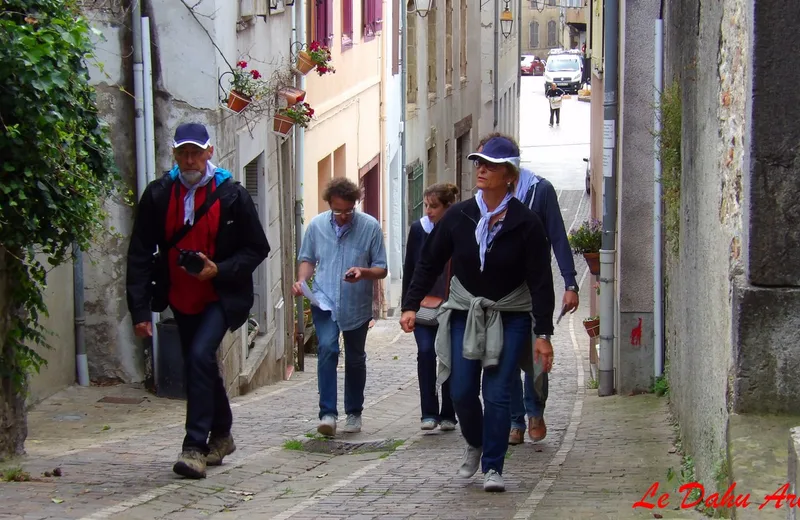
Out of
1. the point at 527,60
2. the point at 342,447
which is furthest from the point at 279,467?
the point at 527,60

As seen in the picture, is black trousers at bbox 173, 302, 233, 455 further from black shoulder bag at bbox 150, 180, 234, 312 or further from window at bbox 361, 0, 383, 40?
window at bbox 361, 0, 383, 40

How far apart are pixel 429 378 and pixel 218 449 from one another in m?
1.92

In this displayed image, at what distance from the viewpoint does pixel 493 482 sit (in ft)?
19.7

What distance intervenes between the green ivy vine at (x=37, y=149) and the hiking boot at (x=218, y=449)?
3.38ft

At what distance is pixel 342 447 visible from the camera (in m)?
7.77

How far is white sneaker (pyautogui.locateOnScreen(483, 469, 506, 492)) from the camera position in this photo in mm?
6000

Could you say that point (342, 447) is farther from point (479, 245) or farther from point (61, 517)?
point (61, 517)

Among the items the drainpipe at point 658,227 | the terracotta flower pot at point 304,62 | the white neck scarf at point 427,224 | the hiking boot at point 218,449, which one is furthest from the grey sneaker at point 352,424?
the terracotta flower pot at point 304,62

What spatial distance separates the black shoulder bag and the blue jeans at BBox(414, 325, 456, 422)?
217 centimetres

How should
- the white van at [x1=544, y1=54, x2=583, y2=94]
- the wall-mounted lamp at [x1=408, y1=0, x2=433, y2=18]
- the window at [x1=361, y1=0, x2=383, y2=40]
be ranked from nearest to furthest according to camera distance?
the window at [x1=361, y1=0, x2=383, y2=40] < the wall-mounted lamp at [x1=408, y1=0, x2=433, y2=18] < the white van at [x1=544, y1=54, x2=583, y2=94]

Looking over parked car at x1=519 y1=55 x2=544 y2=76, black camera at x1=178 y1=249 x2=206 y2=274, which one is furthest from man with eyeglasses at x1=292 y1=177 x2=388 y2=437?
parked car at x1=519 y1=55 x2=544 y2=76

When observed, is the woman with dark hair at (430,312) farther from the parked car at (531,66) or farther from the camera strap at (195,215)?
the parked car at (531,66)

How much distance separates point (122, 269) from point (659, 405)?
4326 mm

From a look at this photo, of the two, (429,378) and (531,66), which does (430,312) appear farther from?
(531,66)
